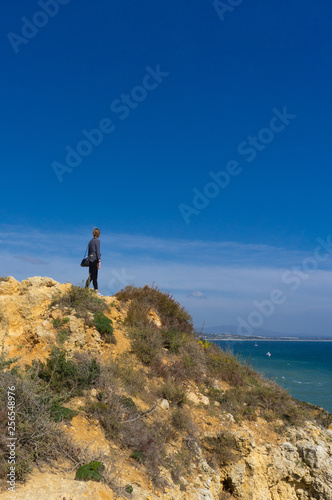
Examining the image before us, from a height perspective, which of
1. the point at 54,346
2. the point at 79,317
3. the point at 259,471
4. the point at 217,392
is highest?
the point at 79,317

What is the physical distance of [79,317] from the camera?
1004 centimetres

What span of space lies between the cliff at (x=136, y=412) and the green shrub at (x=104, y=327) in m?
0.05

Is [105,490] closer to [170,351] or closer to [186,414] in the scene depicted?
[186,414]

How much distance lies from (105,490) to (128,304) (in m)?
8.00

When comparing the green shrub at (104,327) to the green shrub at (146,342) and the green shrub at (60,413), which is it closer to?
the green shrub at (146,342)

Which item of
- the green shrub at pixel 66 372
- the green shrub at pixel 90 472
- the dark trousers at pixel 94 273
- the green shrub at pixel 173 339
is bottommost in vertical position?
the green shrub at pixel 90 472

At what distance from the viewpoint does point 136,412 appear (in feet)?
26.3

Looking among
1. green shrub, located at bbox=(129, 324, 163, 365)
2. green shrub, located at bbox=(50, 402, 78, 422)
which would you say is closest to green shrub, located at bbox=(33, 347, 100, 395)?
green shrub, located at bbox=(50, 402, 78, 422)

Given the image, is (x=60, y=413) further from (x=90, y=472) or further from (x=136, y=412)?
(x=136, y=412)

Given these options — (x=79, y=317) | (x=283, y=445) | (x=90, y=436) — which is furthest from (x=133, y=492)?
(x=283, y=445)

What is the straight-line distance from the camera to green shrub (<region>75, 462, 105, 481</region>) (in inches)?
208

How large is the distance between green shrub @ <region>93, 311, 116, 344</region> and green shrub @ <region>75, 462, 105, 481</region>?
4.88 meters

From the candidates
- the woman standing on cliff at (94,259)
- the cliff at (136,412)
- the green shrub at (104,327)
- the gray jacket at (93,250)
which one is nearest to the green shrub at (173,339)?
the cliff at (136,412)

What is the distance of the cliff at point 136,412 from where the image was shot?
5602 mm
